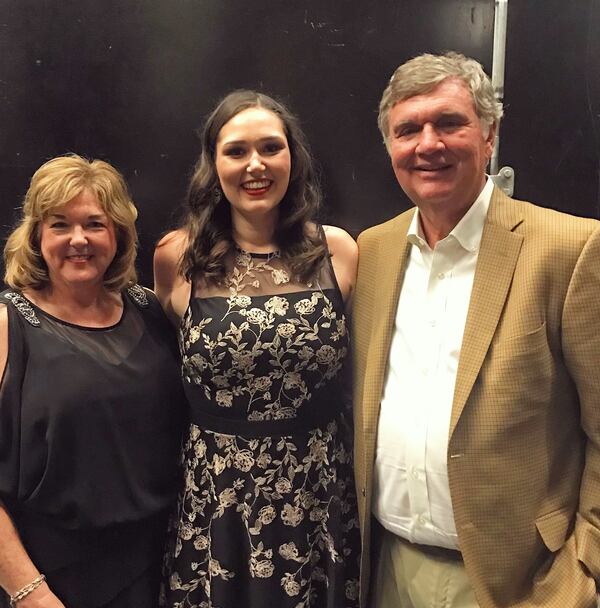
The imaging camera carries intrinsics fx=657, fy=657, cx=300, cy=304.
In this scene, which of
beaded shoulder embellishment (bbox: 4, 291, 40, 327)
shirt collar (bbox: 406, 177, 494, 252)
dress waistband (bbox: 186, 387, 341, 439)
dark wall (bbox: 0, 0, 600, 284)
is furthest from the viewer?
dark wall (bbox: 0, 0, 600, 284)

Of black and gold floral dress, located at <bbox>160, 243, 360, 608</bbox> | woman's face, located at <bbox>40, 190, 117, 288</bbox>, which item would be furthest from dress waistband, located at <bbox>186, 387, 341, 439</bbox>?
woman's face, located at <bbox>40, 190, 117, 288</bbox>

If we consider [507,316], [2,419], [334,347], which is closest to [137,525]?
[2,419]

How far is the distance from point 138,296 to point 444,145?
0.83 m

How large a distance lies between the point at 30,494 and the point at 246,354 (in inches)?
21.0

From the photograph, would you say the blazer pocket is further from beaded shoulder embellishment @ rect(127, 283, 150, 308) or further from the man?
beaded shoulder embellishment @ rect(127, 283, 150, 308)

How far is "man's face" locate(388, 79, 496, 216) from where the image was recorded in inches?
50.1

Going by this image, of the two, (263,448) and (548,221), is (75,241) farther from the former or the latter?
(548,221)

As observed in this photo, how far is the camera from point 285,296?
1.53 metres

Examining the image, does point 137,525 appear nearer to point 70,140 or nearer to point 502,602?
point 502,602

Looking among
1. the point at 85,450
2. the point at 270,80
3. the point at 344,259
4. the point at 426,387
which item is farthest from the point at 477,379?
the point at 270,80

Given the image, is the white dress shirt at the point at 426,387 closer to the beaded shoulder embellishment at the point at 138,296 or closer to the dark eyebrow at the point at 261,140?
the dark eyebrow at the point at 261,140

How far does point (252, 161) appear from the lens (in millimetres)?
1528

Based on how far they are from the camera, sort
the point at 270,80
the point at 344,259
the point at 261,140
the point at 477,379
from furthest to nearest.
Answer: the point at 270,80
the point at 344,259
the point at 261,140
the point at 477,379

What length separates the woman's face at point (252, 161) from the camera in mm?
1537
